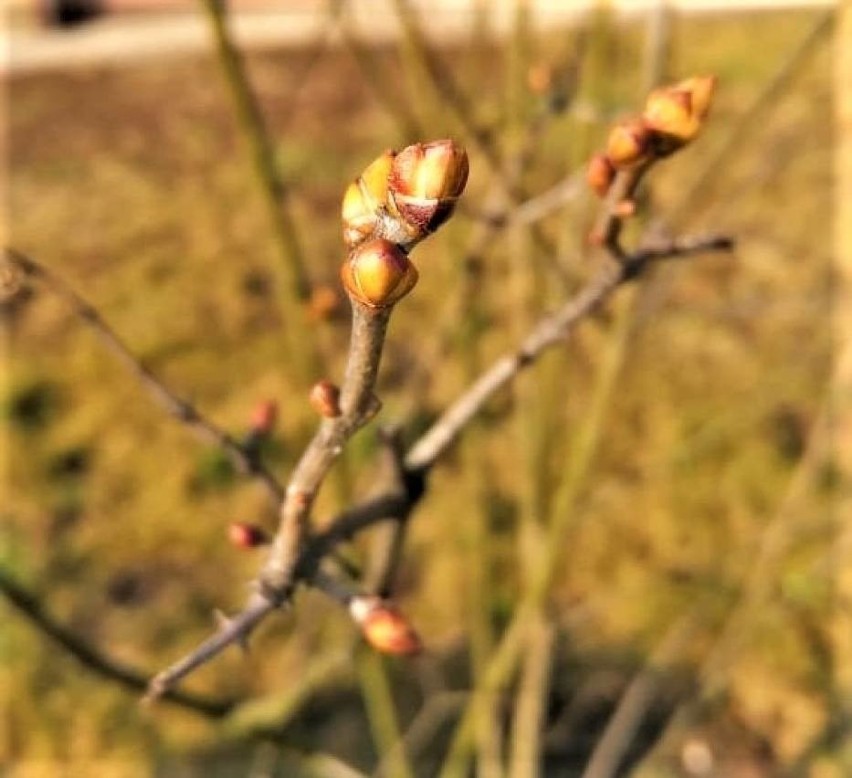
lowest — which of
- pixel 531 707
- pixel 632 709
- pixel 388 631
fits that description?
pixel 632 709

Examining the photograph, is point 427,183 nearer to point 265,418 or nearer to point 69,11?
point 265,418

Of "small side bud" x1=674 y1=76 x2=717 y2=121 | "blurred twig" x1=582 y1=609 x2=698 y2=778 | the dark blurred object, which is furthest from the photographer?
the dark blurred object

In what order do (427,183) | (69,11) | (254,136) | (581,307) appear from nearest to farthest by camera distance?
(427,183), (581,307), (254,136), (69,11)

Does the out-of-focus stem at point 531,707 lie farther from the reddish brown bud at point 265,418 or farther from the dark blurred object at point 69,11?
the dark blurred object at point 69,11

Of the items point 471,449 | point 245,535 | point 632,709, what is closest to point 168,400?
point 245,535

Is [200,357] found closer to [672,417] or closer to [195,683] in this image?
[195,683]

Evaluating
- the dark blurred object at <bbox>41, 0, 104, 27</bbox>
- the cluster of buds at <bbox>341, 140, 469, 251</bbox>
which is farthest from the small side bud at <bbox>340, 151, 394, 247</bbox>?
the dark blurred object at <bbox>41, 0, 104, 27</bbox>

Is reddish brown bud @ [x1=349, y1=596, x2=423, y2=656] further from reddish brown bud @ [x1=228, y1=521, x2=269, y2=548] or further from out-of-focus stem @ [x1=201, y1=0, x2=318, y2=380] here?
out-of-focus stem @ [x1=201, y1=0, x2=318, y2=380]
